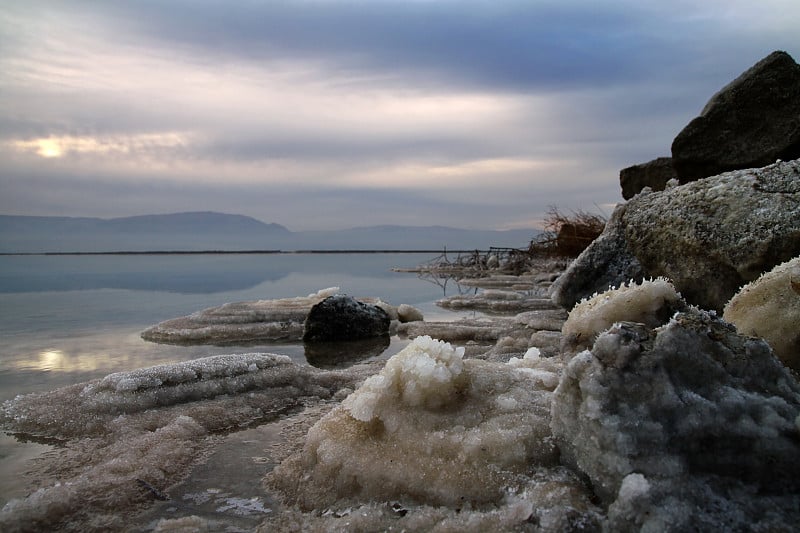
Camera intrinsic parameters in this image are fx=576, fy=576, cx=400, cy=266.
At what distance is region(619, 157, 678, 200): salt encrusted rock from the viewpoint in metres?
8.94

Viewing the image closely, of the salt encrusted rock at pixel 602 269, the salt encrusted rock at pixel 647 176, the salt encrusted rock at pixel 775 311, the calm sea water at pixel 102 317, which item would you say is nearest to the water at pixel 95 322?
the calm sea water at pixel 102 317

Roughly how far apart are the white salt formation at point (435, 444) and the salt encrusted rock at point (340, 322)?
350cm

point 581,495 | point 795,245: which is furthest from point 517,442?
point 795,245

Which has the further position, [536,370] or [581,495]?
[536,370]

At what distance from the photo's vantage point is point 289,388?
3736 millimetres

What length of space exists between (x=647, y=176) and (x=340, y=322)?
594 centimetres

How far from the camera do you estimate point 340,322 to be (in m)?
6.01

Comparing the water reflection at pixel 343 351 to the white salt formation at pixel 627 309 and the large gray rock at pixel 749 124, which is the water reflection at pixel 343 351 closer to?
the white salt formation at pixel 627 309

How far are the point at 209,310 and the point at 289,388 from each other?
13.7ft

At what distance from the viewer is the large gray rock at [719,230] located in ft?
11.5

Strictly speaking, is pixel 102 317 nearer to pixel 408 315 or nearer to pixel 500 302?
pixel 408 315

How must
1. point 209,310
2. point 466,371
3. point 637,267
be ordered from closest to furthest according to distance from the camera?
1. point 466,371
2. point 637,267
3. point 209,310

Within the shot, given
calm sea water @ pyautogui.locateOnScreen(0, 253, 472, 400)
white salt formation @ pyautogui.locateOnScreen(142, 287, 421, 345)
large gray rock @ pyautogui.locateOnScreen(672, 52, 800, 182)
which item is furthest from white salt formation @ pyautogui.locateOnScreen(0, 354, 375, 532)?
large gray rock @ pyautogui.locateOnScreen(672, 52, 800, 182)

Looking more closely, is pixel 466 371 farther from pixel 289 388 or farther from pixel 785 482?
pixel 289 388
